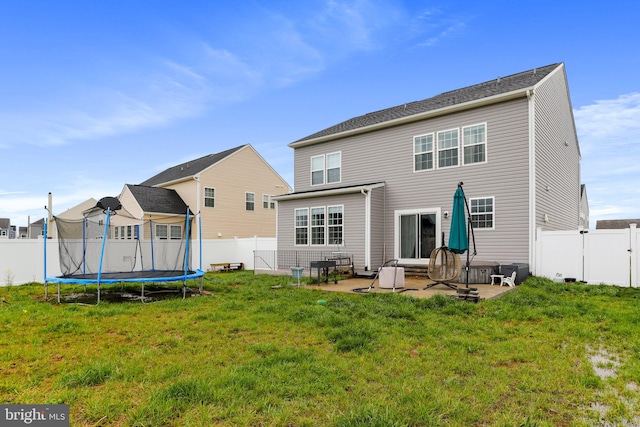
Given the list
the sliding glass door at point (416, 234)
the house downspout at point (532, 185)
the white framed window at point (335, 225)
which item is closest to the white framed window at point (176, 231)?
the white framed window at point (335, 225)

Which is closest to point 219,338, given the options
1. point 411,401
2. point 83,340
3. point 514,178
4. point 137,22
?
point 83,340

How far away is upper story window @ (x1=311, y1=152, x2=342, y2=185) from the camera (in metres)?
15.8

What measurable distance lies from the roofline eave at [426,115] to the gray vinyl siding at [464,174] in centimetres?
18

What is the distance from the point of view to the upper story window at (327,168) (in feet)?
51.7

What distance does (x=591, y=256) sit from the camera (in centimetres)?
1038

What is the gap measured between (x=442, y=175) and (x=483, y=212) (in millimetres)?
1915

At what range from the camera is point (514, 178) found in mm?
11273

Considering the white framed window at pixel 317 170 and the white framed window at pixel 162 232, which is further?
the white framed window at pixel 162 232

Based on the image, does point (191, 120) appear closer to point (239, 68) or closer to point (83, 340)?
→ point (239, 68)

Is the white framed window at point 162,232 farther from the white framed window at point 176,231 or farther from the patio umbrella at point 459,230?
the patio umbrella at point 459,230

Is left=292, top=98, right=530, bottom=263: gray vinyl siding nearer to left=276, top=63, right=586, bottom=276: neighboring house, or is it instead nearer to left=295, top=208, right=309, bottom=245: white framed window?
left=276, top=63, right=586, bottom=276: neighboring house

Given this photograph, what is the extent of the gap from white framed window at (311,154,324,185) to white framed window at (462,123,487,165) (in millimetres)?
6279

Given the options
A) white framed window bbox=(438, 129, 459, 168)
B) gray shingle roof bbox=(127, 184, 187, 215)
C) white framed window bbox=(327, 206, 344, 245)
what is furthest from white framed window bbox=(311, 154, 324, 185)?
gray shingle roof bbox=(127, 184, 187, 215)

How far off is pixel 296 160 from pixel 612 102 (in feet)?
44.4
